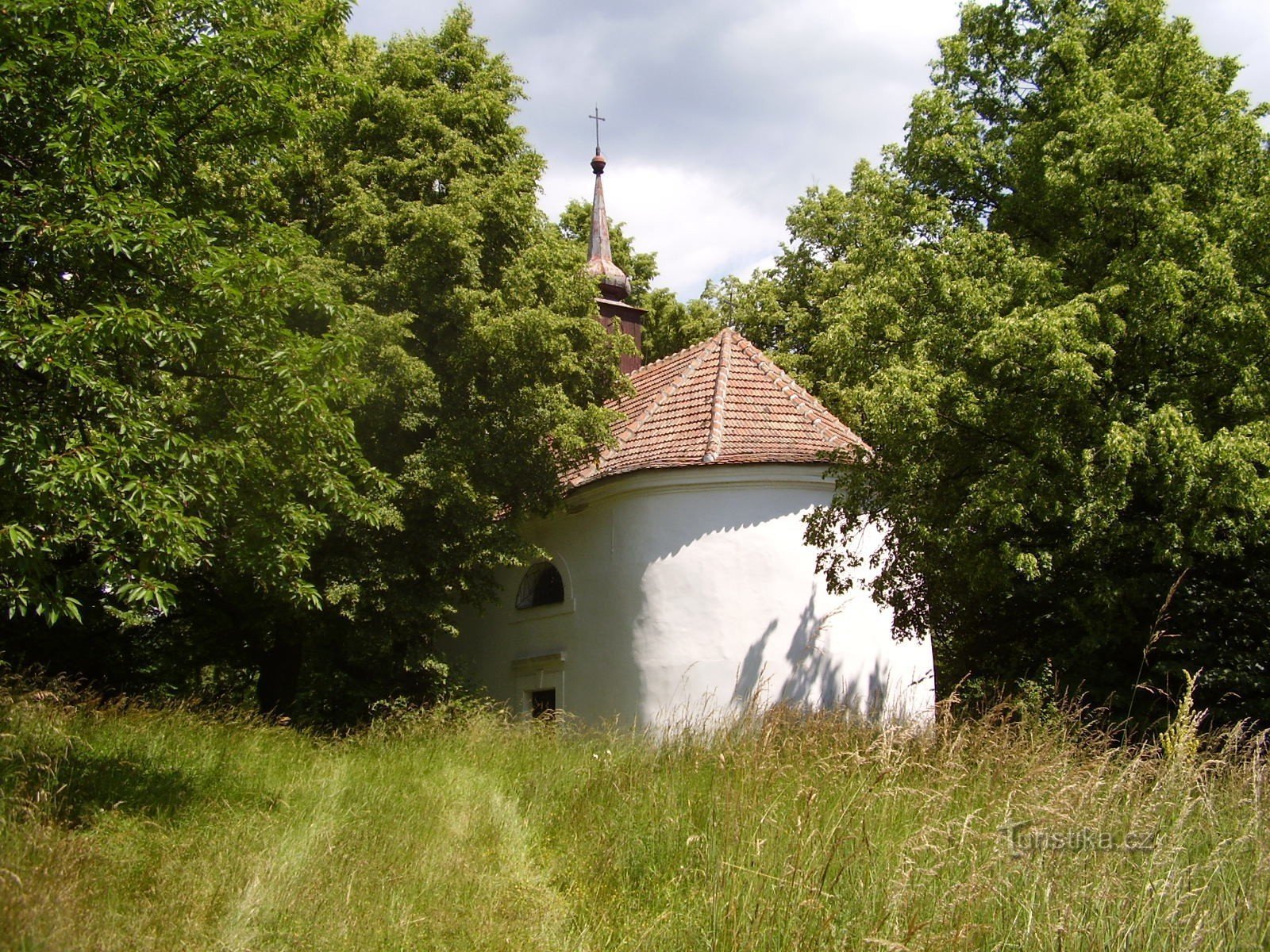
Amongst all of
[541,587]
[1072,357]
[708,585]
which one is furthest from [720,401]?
[1072,357]

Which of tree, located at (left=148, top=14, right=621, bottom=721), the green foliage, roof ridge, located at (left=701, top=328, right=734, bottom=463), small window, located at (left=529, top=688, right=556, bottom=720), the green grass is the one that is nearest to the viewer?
the green grass

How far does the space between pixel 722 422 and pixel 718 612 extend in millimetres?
3047

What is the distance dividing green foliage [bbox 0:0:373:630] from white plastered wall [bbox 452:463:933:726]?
710 cm

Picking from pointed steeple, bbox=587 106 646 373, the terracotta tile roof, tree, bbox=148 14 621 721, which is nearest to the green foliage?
tree, bbox=148 14 621 721

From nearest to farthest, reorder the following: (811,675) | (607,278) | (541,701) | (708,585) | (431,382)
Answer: (431,382) → (811,675) → (708,585) → (541,701) → (607,278)

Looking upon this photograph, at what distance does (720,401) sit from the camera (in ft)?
51.0

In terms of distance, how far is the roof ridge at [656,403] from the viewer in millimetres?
15547

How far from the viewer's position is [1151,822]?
4723 mm

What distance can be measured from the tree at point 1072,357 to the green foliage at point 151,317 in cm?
623

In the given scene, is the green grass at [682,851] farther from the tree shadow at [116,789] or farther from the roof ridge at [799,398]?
the roof ridge at [799,398]

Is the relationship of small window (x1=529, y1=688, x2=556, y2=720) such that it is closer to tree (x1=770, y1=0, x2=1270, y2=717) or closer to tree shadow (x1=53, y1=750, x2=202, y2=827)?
tree (x1=770, y1=0, x2=1270, y2=717)

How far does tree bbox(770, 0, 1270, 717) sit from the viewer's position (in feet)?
31.4

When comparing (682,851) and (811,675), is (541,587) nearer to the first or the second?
(811,675)

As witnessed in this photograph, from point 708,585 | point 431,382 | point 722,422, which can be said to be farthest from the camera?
point 722,422
